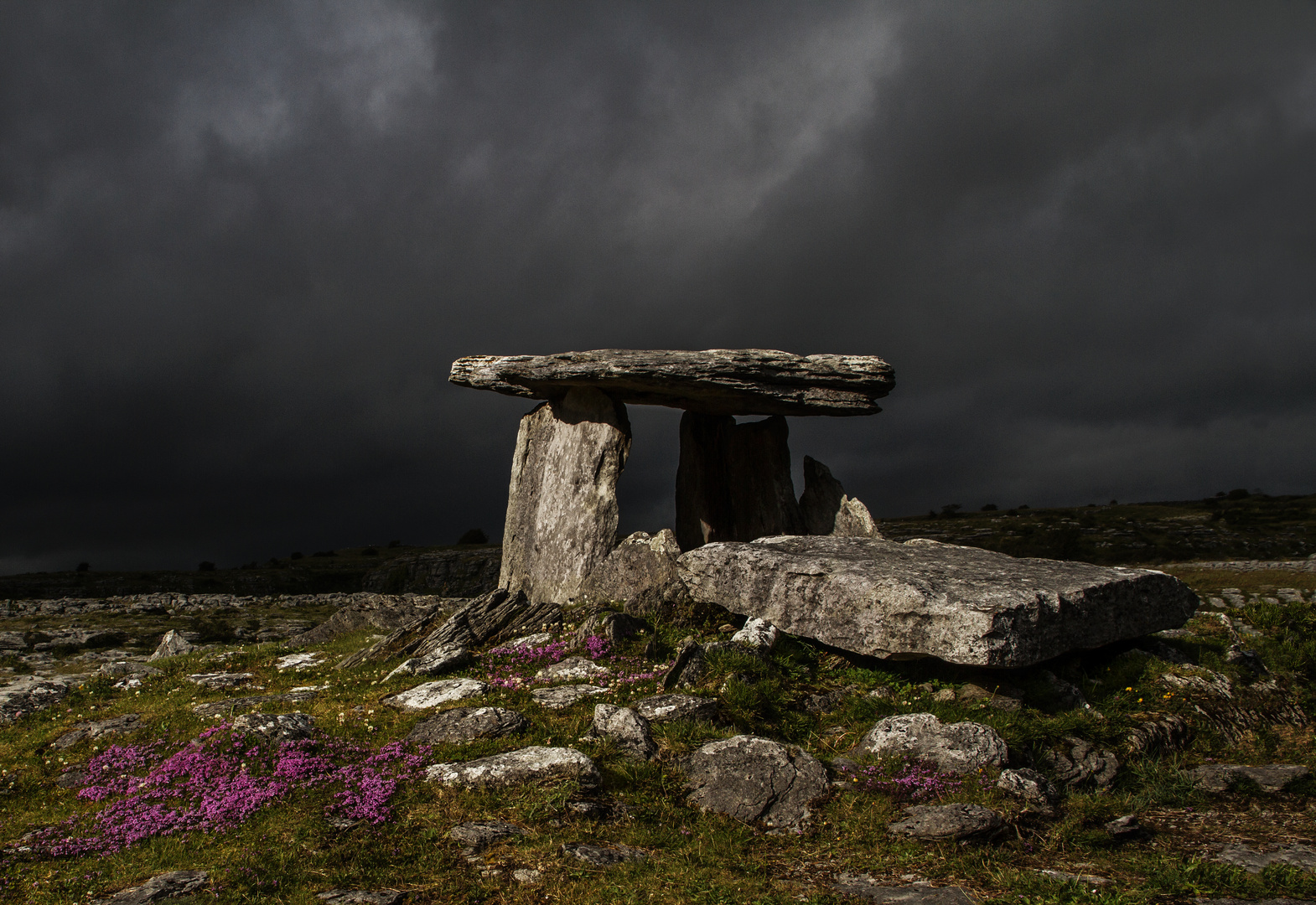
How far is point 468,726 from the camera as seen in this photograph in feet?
36.6

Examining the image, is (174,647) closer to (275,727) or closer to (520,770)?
(275,727)

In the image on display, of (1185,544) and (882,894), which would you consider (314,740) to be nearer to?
(882,894)

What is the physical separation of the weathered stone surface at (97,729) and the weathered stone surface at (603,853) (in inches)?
330

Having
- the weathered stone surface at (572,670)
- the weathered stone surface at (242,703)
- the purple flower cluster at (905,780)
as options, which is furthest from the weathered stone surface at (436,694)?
the purple flower cluster at (905,780)

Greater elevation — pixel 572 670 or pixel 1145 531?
pixel 1145 531

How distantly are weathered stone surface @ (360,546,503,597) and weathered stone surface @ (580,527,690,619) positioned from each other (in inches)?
978

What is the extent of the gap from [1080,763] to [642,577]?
880 centimetres

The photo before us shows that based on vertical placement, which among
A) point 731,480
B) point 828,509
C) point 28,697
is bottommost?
point 28,697

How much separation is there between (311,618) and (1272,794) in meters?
29.9

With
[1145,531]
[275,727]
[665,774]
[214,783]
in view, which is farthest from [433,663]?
[1145,531]

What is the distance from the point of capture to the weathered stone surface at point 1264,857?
7996mm

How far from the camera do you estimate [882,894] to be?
7441 millimetres

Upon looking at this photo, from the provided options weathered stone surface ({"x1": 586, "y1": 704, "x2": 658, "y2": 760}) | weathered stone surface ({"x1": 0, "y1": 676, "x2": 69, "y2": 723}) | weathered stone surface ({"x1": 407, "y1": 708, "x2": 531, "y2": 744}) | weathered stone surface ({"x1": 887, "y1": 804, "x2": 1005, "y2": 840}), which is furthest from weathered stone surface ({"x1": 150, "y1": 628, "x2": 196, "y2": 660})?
weathered stone surface ({"x1": 887, "y1": 804, "x2": 1005, "y2": 840})

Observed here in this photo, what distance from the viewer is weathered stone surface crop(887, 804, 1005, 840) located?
855cm
